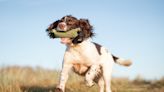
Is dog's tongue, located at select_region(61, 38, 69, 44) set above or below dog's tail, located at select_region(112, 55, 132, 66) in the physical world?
above

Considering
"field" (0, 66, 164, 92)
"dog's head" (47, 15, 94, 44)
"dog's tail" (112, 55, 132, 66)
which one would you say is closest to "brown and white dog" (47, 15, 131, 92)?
"dog's head" (47, 15, 94, 44)

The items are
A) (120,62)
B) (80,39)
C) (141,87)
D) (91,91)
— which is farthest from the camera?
(141,87)

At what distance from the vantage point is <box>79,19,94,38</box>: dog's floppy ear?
872cm

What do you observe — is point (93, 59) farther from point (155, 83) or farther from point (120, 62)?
point (155, 83)

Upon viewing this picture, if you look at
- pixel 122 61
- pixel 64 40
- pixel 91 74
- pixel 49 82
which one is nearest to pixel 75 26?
pixel 64 40

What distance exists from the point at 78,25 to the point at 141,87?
7.64 metres

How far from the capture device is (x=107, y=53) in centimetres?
977

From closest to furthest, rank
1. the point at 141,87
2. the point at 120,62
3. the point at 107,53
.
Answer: the point at 107,53 → the point at 120,62 → the point at 141,87

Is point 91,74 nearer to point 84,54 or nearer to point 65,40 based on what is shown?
point 84,54

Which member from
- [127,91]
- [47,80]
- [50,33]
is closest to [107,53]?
[50,33]

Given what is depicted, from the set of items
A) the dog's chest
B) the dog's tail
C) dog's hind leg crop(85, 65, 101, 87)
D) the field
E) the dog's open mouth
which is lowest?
the field

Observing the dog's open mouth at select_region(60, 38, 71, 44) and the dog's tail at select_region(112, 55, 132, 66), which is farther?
the dog's tail at select_region(112, 55, 132, 66)

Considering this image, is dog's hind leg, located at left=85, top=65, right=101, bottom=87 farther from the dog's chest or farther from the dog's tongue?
the dog's tongue

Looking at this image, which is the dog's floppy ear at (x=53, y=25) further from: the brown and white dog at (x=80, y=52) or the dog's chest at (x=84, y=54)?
the dog's chest at (x=84, y=54)
